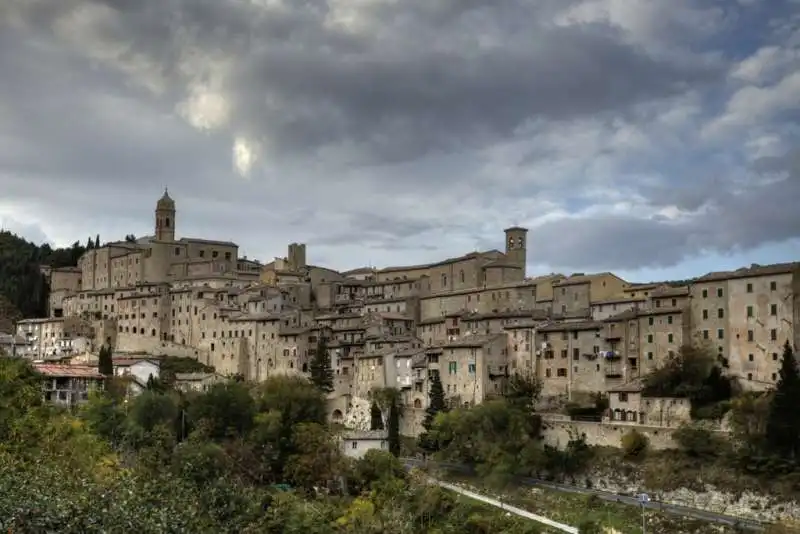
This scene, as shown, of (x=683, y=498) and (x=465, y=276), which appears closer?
(x=683, y=498)

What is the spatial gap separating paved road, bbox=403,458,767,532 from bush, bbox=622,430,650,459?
7.54 ft

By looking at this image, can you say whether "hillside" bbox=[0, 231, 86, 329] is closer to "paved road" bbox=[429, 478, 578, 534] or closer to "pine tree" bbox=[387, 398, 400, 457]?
"pine tree" bbox=[387, 398, 400, 457]

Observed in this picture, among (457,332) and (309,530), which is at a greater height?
(457,332)

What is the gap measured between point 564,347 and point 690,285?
805cm

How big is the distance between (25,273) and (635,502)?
71777 millimetres

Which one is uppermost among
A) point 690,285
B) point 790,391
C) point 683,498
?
point 690,285

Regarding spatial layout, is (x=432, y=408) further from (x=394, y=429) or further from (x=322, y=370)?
(x=322, y=370)

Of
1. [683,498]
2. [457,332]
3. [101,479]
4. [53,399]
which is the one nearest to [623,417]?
[683,498]

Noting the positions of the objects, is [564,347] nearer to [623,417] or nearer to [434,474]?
[623,417]

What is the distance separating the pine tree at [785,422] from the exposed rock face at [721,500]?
2453 millimetres

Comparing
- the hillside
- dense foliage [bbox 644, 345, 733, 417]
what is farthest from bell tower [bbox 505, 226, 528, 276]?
the hillside

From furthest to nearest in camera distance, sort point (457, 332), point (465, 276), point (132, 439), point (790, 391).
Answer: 1. point (465, 276)
2. point (457, 332)
3. point (132, 439)
4. point (790, 391)

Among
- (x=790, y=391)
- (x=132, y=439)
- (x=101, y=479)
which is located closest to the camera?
(x=101, y=479)

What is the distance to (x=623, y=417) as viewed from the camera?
178 ft
